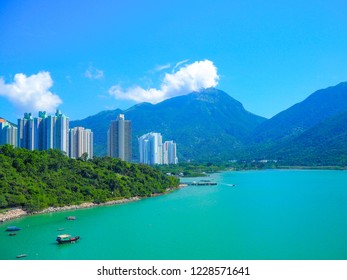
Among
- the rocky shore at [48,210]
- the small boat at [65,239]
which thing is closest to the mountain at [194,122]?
the rocky shore at [48,210]

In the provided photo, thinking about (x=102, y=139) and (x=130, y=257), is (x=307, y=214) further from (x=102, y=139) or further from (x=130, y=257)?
(x=102, y=139)

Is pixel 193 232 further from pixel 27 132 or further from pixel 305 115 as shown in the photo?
pixel 305 115

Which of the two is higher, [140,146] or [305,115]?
[305,115]

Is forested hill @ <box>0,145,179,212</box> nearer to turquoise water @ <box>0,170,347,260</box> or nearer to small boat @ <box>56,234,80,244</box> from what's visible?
turquoise water @ <box>0,170,347,260</box>

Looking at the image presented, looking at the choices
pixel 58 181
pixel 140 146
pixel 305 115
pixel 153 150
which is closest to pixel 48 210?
pixel 58 181

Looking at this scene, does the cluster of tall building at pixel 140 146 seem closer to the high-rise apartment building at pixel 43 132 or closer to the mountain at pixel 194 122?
the high-rise apartment building at pixel 43 132

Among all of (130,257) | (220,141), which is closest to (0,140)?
(130,257)

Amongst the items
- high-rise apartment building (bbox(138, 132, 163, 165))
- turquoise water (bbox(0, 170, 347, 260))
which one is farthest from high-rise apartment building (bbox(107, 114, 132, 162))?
turquoise water (bbox(0, 170, 347, 260))
